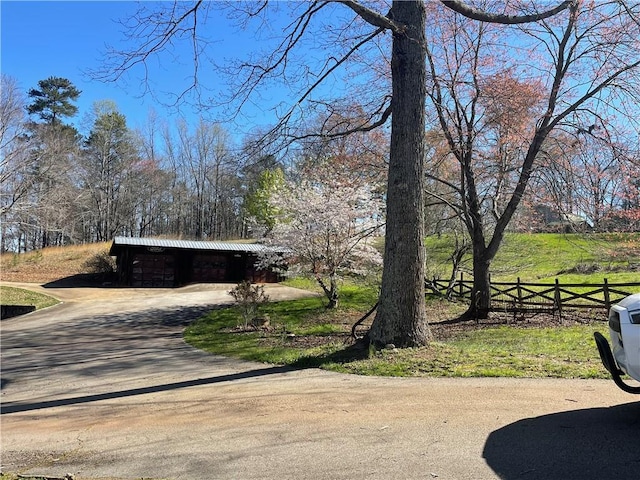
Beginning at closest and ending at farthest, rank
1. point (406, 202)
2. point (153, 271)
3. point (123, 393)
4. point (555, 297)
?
1. point (123, 393)
2. point (406, 202)
3. point (555, 297)
4. point (153, 271)

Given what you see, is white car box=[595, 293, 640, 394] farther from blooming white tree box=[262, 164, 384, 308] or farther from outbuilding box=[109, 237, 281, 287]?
outbuilding box=[109, 237, 281, 287]

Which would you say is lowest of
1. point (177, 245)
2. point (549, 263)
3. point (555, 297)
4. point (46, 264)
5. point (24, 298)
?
point (24, 298)

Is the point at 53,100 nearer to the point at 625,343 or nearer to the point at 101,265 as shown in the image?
the point at 101,265

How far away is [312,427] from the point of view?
4.92 meters

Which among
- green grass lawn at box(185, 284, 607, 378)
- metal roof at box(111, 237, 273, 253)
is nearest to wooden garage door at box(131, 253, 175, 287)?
metal roof at box(111, 237, 273, 253)

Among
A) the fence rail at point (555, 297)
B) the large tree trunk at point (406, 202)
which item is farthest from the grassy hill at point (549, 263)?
the large tree trunk at point (406, 202)

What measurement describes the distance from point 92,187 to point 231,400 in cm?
5378

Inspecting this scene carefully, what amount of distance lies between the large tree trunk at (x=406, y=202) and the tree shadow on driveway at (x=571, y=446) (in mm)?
4181

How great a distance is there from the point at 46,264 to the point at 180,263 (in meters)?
13.7

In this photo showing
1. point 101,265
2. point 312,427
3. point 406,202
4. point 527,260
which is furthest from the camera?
point 101,265

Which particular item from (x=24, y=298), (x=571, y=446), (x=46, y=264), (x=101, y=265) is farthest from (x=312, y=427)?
(x=46, y=264)

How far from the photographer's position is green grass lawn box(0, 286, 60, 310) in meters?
26.0

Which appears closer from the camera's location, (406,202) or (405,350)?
(405,350)

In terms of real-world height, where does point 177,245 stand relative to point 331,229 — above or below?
below
